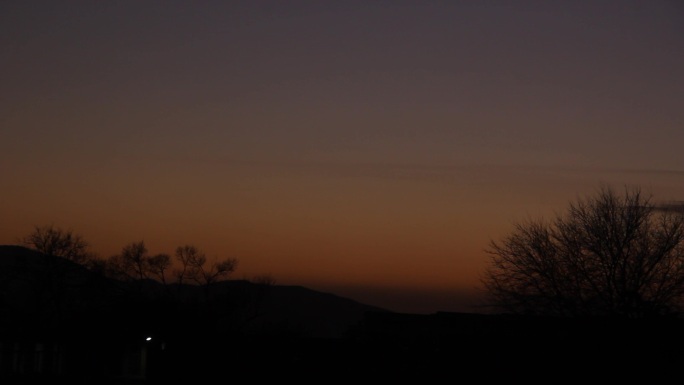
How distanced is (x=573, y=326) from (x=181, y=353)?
522 inches

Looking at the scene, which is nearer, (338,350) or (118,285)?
(338,350)

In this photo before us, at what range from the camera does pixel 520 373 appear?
25734 mm

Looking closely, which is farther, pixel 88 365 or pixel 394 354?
pixel 88 365

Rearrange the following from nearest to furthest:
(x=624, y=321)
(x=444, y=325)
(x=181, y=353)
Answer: (x=624, y=321) < (x=181, y=353) < (x=444, y=325)

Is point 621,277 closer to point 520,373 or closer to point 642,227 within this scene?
point 642,227

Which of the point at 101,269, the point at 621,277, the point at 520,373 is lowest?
the point at 520,373

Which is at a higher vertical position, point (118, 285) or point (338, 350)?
point (118, 285)

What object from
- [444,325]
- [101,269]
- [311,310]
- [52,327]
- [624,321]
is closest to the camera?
[624,321]

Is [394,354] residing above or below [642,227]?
below

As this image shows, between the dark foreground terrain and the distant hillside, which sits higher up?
the distant hillside

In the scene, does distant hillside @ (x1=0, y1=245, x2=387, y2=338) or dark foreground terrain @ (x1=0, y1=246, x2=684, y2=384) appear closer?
dark foreground terrain @ (x1=0, y1=246, x2=684, y2=384)

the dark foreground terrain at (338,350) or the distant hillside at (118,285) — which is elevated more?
the distant hillside at (118,285)

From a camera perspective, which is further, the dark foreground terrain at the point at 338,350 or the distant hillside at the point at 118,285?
the distant hillside at the point at 118,285

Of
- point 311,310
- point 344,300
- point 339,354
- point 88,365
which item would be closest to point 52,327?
point 88,365
